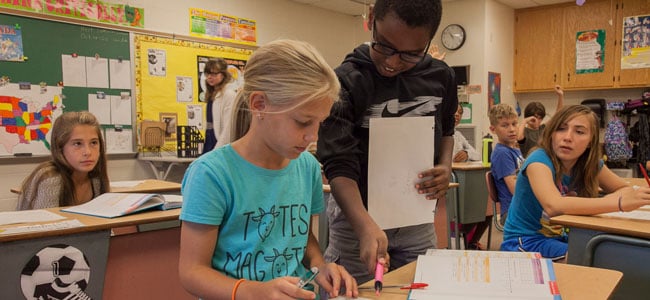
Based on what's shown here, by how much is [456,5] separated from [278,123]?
5.94 metres

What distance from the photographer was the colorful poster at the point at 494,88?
6246 millimetres

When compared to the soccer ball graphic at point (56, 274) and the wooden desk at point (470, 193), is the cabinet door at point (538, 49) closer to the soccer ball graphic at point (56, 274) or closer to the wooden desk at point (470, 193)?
the wooden desk at point (470, 193)

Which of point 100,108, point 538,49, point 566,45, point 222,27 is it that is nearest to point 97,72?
point 100,108

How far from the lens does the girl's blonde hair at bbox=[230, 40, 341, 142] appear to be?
90cm

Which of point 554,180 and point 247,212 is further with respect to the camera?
point 554,180

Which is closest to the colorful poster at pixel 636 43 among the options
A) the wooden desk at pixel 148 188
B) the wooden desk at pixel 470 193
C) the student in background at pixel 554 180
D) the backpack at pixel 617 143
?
the backpack at pixel 617 143

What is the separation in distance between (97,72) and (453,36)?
14.2 ft

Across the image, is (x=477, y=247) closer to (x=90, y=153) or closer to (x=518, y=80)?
(x=90, y=153)

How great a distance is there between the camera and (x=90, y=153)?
227 centimetres

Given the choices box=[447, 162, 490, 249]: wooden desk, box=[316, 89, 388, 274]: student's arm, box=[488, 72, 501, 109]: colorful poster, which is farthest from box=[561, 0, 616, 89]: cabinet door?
box=[316, 89, 388, 274]: student's arm

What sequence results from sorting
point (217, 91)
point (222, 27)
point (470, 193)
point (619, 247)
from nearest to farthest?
1. point (619, 247)
2. point (470, 193)
3. point (217, 91)
4. point (222, 27)

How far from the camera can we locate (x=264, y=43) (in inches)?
77.7

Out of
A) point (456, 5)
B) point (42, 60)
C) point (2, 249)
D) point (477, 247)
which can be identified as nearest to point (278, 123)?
point (2, 249)

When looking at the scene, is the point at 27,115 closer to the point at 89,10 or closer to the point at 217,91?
the point at 89,10
